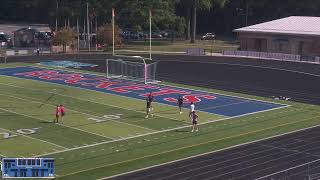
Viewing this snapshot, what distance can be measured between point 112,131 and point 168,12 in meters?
67.5

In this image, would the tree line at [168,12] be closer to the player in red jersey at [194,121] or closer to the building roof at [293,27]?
the building roof at [293,27]

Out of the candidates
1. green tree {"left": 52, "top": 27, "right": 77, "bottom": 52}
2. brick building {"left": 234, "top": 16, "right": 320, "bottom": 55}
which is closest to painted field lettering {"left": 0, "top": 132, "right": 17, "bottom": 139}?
green tree {"left": 52, "top": 27, "right": 77, "bottom": 52}

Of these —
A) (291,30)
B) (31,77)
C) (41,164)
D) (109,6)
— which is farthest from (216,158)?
(109,6)

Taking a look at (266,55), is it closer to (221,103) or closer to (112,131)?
(221,103)

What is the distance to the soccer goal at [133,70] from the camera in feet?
196

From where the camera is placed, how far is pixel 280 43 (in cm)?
9194

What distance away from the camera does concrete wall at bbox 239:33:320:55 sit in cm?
8806

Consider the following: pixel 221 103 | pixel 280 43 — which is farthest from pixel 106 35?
pixel 221 103

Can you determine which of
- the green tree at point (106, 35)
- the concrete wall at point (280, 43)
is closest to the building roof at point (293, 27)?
the concrete wall at point (280, 43)

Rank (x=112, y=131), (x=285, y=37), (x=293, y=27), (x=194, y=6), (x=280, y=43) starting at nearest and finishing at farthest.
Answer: (x=112, y=131) → (x=285, y=37) → (x=280, y=43) → (x=293, y=27) → (x=194, y=6)

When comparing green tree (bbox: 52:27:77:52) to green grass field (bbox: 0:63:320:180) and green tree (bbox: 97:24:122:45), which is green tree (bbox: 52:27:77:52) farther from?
green grass field (bbox: 0:63:320:180)

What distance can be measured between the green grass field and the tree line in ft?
170

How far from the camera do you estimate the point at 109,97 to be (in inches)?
2035

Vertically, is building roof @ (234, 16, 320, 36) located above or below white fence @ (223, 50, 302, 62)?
above
